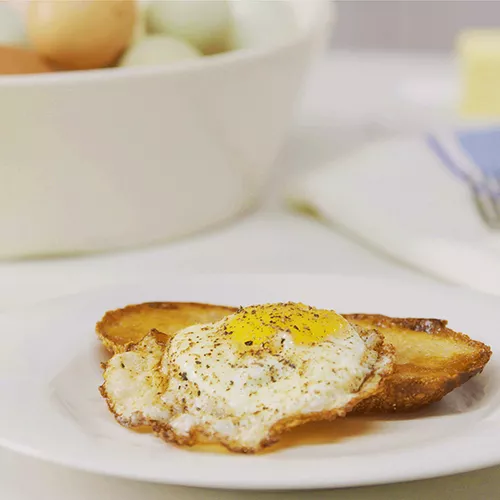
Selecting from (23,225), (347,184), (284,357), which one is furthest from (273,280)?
(347,184)

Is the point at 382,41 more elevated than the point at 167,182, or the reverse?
the point at 167,182

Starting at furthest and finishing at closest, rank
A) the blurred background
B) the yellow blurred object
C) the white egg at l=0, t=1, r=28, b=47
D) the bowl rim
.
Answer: the blurred background
the yellow blurred object
the white egg at l=0, t=1, r=28, b=47
the bowl rim

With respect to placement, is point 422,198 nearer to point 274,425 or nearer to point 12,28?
point 12,28

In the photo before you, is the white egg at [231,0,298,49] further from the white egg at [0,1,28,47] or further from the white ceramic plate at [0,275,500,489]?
the white ceramic plate at [0,275,500,489]

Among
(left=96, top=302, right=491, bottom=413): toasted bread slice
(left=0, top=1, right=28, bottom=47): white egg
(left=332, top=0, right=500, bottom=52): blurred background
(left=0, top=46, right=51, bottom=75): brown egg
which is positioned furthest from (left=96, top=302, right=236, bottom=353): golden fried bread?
(left=332, top=0, right=500, bottom=52): blurred background

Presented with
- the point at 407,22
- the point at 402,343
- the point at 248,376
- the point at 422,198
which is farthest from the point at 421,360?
the point at 407,22

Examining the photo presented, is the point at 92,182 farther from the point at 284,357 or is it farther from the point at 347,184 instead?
the point at 284,357
